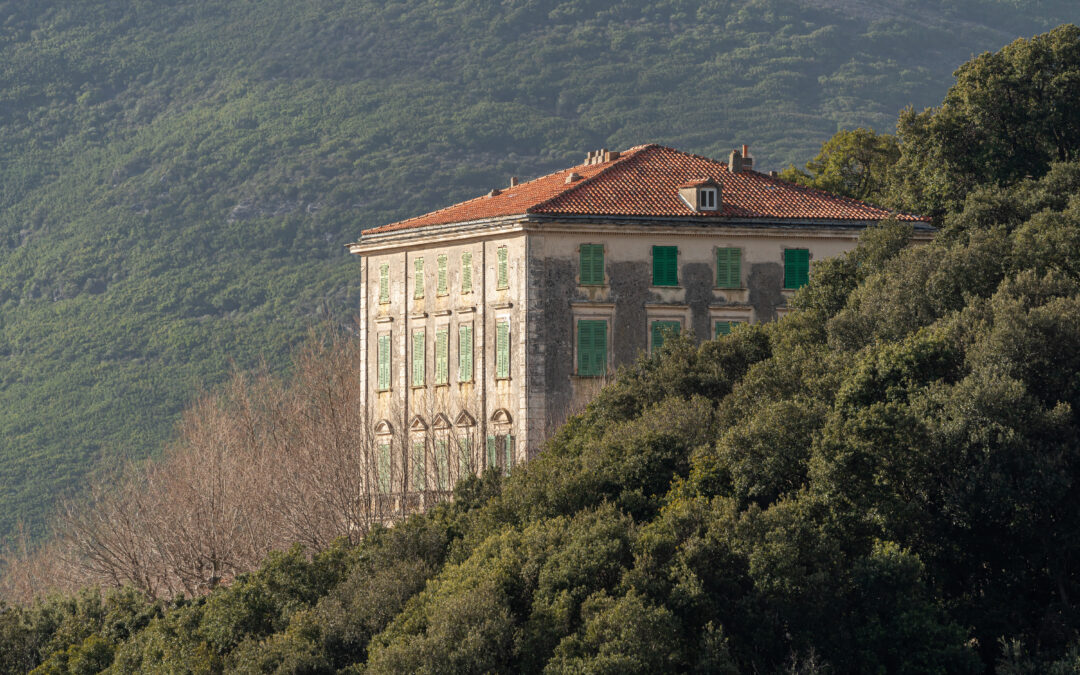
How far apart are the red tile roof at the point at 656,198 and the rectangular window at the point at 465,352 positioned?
332 centimetres

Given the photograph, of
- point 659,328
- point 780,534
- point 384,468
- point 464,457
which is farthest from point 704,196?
point 780,534

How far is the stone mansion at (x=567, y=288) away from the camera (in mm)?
58188

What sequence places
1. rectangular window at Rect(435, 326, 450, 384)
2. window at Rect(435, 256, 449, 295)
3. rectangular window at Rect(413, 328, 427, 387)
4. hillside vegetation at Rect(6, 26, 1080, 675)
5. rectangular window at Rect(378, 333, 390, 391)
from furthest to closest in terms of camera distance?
rectangular window at Rect(378, 333, 390, 391), rectangular window at Rect(413, 328, 427, 387), window at Rect(435, 256, 449, 295), rectangular window at Rect(435, 326, 450, 384), hillside vegetation at Rect(6, 26, 1080, 675)

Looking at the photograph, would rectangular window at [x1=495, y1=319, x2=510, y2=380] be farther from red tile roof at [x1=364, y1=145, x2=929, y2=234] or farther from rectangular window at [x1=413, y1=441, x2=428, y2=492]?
rectangular window at [x1=413, y1=441, x2=428, y2=492]

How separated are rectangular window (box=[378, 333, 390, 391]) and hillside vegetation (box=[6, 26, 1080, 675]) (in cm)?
1478

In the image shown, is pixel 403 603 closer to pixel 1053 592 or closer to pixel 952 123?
pixel 1053 592

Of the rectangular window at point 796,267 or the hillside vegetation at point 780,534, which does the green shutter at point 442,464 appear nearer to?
the hillside vegetation at point 780,534

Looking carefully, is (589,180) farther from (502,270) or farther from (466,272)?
(466,272)

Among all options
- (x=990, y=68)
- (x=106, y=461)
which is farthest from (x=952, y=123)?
(x=106, y=461)

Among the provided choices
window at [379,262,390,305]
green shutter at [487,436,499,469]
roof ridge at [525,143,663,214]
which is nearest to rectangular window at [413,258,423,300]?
window at [379,262,390,305]

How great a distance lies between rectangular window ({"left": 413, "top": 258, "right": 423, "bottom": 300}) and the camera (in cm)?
6288

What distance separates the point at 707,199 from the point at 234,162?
11269 centimetres

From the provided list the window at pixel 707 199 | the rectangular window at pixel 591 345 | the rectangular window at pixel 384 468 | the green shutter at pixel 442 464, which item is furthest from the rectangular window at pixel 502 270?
the rectangular window at pixel 384 468

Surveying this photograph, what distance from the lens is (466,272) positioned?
2403 inches
